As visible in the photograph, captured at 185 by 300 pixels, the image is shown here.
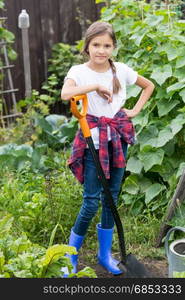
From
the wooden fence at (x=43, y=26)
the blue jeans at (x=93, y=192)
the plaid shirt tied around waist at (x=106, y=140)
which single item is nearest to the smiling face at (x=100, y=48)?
the plaid shirt tied around waist at (x=106, y=140)

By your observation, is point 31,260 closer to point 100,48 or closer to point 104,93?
point 104,93

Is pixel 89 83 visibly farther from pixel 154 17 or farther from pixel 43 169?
pixel 43 169

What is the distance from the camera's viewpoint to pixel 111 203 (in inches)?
122

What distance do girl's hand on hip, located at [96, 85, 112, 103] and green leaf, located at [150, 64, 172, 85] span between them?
92 centimetres

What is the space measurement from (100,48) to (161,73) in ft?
3.40

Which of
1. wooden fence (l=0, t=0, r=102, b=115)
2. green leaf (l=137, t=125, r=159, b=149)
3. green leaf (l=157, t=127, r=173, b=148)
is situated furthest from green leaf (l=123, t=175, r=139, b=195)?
wooden fence (l=0, t=0, r=102, b=115)

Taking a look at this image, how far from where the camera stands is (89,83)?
9.69ft

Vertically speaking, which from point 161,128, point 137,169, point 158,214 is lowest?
point 158,214

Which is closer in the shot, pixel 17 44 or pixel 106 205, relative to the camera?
pixel 106 205

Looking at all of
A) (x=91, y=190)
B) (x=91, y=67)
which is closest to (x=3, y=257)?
(x=91, y=190)

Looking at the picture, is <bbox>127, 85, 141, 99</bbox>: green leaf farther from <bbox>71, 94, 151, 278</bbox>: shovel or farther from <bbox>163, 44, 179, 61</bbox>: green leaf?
<bbox>71, 94, 151, 278</bbox>: shovel

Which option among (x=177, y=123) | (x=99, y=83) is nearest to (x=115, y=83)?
(x=99, y=83)

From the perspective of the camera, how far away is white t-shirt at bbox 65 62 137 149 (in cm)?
295

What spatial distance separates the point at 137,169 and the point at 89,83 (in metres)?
1.12
